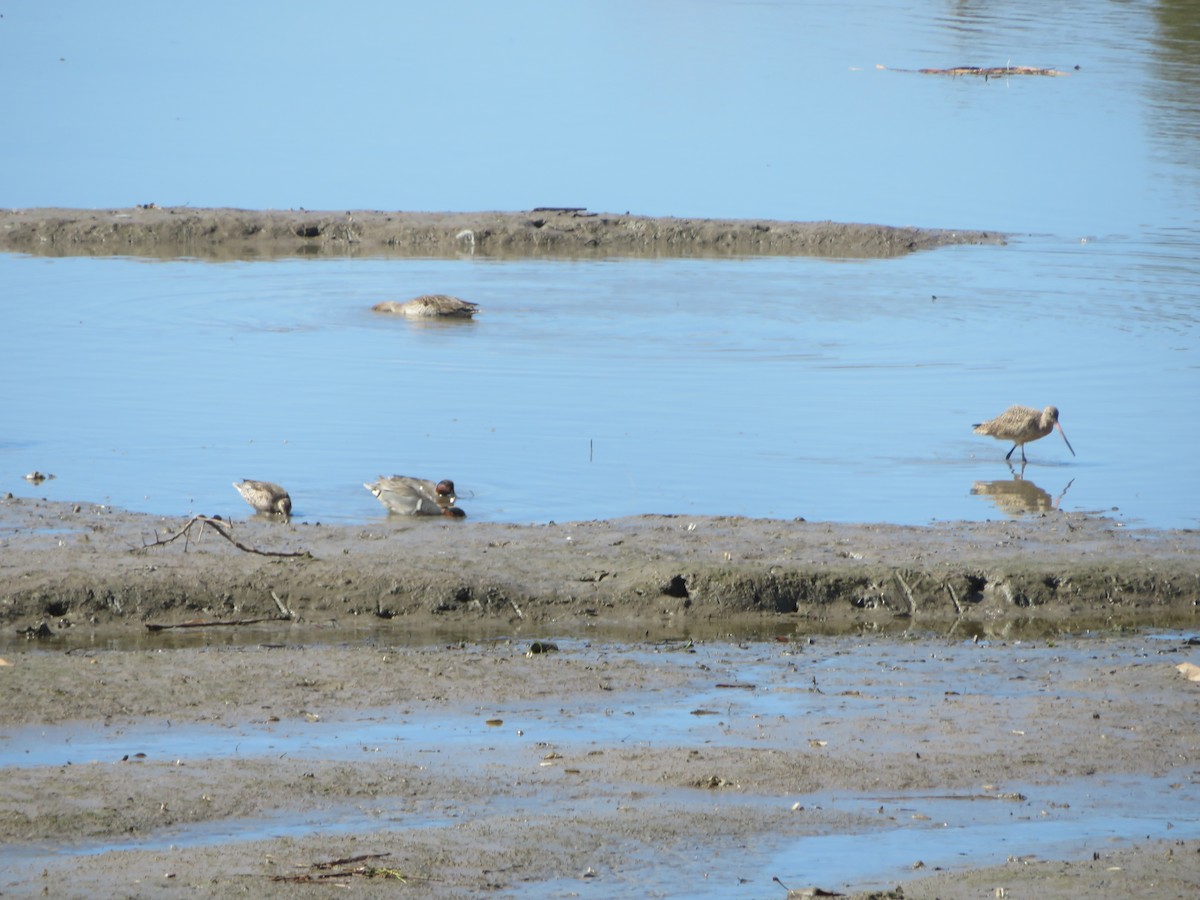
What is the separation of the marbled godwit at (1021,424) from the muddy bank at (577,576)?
2.41 m

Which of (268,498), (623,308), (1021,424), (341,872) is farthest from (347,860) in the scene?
(623,308)

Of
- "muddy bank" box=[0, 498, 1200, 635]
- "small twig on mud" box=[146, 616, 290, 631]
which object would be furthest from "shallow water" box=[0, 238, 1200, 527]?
"small twig on mud" box=[146, 616, 290, 631]

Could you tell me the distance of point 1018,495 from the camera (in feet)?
38.7

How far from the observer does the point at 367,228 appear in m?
22.4

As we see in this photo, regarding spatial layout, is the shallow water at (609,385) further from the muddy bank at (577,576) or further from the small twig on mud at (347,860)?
the small twig on mud at (347,860)

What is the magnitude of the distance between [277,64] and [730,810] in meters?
39.6

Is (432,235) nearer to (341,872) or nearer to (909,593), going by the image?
(909,593)

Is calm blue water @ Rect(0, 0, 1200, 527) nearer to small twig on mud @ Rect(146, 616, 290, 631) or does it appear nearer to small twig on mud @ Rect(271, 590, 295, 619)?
small twig on mud @ Rect(271, 590, 295, 619)

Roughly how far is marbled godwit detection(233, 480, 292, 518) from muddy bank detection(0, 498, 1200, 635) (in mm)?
246

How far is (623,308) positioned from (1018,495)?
6868 millimetres

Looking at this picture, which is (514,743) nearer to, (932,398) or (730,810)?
(730,810)

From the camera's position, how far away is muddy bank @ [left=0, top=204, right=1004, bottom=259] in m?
21.5

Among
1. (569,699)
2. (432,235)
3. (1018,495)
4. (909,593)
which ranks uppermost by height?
(432,235)

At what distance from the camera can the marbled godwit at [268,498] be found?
10.3 metres
